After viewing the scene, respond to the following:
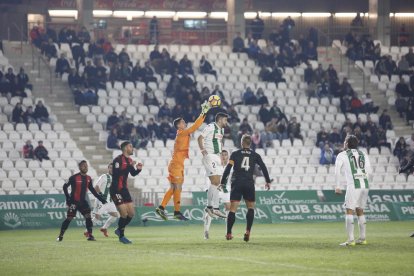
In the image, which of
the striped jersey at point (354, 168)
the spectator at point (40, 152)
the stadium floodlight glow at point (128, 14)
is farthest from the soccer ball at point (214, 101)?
the stadium floodlight glow at point (128, 14)

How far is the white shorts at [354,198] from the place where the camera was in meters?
21.7

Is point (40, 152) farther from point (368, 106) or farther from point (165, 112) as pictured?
point (368, 106)

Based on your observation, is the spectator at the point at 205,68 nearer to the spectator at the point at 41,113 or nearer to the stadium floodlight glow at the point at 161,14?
the spectator at the point at 41,113

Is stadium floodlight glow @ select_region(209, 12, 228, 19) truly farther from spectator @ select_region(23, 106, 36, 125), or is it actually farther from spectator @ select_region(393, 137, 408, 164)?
spectator @ select_region(23, 106, 36, 125)

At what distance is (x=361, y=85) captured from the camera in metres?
49.6

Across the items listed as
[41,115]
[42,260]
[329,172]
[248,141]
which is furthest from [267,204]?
[42,260]

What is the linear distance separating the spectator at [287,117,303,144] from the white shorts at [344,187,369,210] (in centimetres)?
2132

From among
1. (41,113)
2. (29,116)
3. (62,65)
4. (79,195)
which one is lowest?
(79,195)

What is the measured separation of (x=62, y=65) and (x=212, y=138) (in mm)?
21090

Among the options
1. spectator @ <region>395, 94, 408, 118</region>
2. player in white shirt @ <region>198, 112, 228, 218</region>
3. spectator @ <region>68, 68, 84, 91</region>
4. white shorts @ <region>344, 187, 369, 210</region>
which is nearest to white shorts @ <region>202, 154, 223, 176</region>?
player in white shirt @ <region>198, 112, 228, 218</region>

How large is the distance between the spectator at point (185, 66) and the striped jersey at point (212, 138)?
21.3 meters

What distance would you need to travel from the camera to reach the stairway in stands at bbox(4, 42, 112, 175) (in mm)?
40656

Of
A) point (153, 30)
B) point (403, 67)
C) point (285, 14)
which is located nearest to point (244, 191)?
point (153, 30)

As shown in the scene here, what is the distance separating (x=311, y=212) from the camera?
37094 mm
